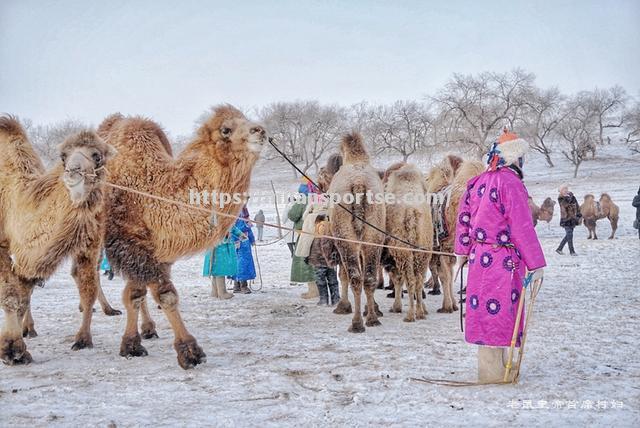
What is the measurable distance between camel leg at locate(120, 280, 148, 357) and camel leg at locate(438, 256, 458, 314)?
3883 mm

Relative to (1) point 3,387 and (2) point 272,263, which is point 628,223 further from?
(1) point 3,387

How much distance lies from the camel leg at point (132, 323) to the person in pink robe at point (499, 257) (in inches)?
117

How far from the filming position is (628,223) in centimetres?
2034

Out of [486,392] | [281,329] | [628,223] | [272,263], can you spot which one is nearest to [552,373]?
[486,392]

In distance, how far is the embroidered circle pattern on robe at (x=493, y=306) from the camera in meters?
3.88

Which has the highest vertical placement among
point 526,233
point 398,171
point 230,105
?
point 230,105

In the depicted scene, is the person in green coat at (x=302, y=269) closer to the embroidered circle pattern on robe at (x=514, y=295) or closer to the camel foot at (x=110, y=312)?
the camel foot at (x=110, y=312)

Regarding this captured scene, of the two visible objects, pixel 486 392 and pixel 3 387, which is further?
pixel 3 387

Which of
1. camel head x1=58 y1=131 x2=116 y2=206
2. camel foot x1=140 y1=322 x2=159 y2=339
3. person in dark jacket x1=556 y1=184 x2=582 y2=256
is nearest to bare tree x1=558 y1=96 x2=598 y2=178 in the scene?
person in dark jacket x1=556 y1=184 x2=582 y2=256

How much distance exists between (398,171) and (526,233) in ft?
10.9

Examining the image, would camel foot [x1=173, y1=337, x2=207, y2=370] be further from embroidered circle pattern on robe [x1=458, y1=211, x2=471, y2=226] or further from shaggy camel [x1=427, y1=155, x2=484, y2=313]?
shaggy camel [x1=427, y1=155, x2=484, y2=313]

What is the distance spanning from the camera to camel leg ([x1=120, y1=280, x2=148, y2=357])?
16.3ft

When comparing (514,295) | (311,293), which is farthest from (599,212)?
(514,295)

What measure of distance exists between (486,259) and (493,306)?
341 millimetres
